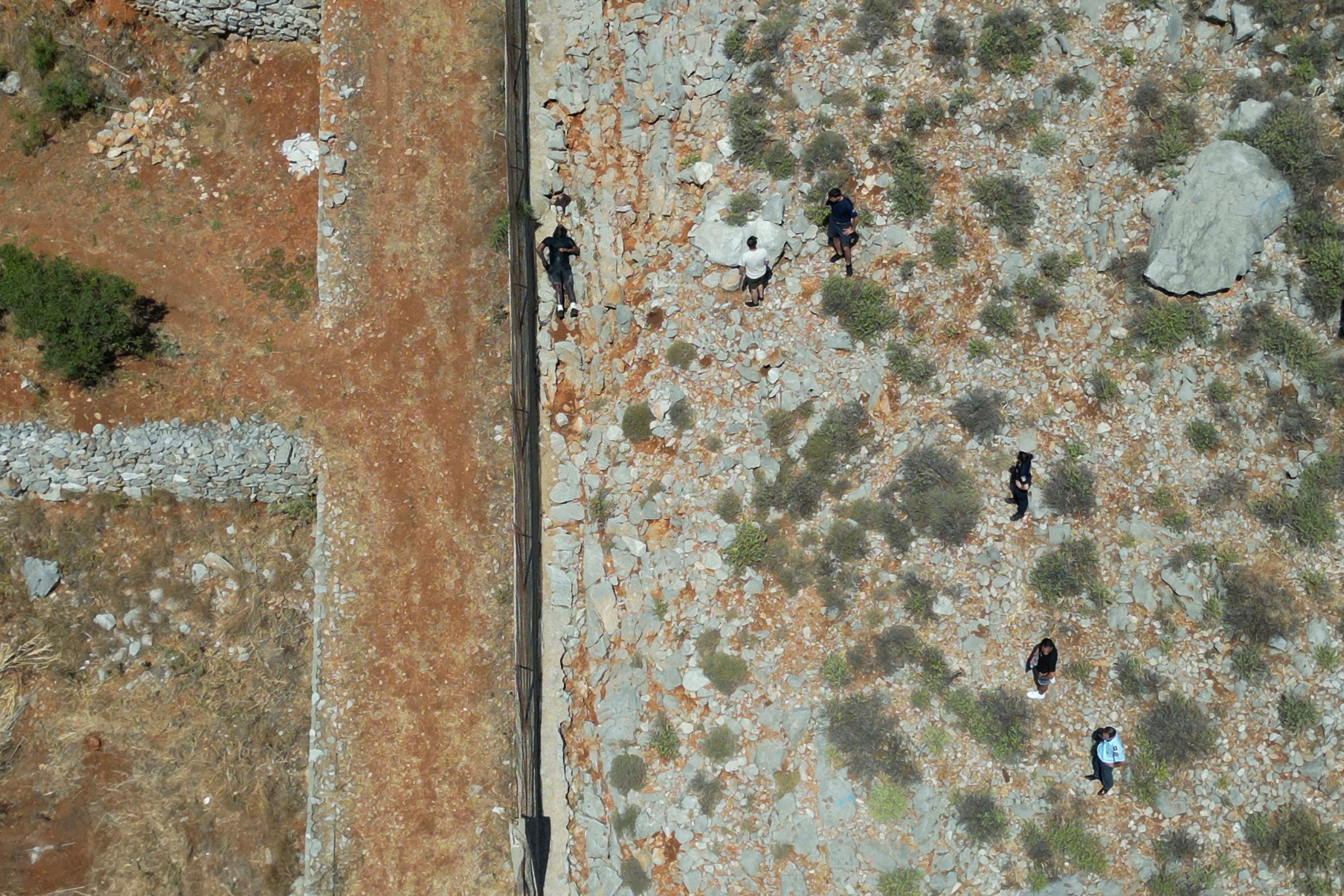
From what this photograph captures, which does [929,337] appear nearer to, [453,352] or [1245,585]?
[1245,585]

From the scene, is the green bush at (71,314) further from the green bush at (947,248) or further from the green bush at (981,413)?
the green bush at (981,413)

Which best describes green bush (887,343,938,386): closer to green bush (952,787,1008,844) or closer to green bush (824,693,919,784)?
Answer: green bush (824,693,919,784)

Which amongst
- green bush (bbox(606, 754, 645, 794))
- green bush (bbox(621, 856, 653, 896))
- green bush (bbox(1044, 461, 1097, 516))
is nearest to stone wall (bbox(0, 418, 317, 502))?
green bush (bbox(606, 754, 645, 794))

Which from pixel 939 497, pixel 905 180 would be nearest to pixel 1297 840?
pixel 939 497

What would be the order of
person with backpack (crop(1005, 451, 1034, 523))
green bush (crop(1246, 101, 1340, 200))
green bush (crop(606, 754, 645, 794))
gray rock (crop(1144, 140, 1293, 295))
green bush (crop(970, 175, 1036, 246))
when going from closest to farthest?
person with backpack (crop(1005, 451, 1034, 523))
green bush (crop(1246, 101, 1340, 200))
gray rock (crop(1144, 140, 1293, 295))
green bush (crop(606, 754, 645, 794))
green bush (crop(970, 175, 1036, 246))

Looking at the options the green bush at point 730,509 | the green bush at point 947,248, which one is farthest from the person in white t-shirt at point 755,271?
the green bush at point 730,509
